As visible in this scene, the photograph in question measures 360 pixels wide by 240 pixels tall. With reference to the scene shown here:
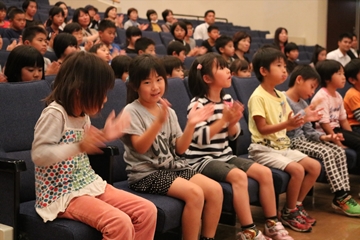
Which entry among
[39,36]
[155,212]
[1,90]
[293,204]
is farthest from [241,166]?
[39,36]

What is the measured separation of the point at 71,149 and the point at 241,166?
42.0 inches

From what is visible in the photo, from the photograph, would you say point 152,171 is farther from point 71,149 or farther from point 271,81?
point 271,81

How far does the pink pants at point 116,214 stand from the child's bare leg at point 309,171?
1.21 meters

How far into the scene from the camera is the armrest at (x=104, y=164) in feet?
6.76

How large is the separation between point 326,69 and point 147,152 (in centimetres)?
167

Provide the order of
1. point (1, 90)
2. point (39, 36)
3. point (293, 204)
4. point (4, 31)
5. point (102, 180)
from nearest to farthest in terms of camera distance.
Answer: point (102, 180), point (1, 90), point (293, 204), point (39, 36), point (4, 31)

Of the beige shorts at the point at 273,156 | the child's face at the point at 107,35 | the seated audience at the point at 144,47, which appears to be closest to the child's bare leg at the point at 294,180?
the beige shorts at the point at 273,156

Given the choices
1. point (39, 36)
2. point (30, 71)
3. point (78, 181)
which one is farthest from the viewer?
point (39, 36)

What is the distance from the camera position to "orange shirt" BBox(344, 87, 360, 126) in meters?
3.57

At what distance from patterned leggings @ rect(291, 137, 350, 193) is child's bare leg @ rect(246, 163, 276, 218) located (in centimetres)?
56

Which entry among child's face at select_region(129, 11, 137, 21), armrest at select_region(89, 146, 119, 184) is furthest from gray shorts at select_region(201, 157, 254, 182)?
child's face at select_region(129, 11, 137, 21)

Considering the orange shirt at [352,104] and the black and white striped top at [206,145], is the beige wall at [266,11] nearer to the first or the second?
the orange shirt at [352,104]

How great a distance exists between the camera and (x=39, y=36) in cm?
369

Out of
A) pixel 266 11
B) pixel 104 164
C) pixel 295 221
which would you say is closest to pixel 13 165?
pixel 104 164
